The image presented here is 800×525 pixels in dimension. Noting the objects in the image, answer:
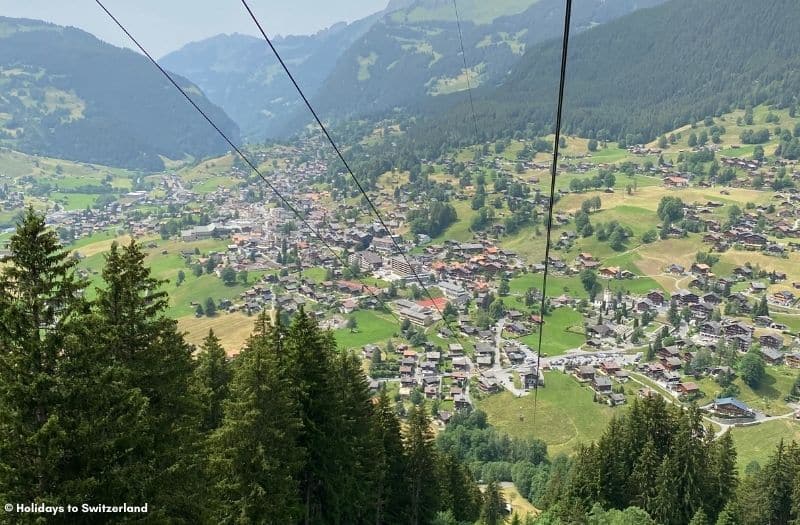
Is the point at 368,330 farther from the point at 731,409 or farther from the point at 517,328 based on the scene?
the point at 731,409

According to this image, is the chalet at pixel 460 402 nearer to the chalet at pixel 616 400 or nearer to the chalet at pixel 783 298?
the chalet at pixel 616 400

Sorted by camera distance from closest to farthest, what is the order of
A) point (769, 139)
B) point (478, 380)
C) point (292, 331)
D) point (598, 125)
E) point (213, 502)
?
point (213, 502)
point (292, 331)
point (478, 380)
point (769, 139)
point (598, 125)

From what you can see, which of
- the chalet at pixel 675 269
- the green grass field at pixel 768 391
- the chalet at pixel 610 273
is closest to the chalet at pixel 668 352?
the green grass field at pixel 768 391

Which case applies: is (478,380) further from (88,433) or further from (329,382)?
(88,433)

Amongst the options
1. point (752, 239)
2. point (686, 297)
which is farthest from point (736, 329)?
point (752, 239)

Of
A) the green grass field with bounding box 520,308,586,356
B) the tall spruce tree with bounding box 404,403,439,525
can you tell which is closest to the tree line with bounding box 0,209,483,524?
the tall spruce tree with bounding box 404,403,439,525

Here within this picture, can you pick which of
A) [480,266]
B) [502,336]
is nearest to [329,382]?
[502,336]
